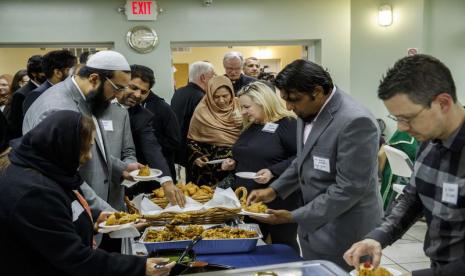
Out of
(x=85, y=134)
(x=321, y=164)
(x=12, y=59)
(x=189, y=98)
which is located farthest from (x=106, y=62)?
(x=12, y=59)

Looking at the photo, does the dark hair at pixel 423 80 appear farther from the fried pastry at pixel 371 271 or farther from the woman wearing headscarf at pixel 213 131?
→ the woman wearing headscarf at pixel 213 131

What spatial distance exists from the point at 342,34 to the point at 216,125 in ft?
8.54

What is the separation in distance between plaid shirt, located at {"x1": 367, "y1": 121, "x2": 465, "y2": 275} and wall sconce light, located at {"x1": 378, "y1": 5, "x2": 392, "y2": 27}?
161 inches

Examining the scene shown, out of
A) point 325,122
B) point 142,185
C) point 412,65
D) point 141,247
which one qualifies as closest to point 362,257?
point 325,122

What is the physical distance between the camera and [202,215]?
1.85m

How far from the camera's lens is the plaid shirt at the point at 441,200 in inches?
43.2

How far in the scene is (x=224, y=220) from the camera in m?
1.91

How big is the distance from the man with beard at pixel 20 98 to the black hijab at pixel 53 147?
6.26ft

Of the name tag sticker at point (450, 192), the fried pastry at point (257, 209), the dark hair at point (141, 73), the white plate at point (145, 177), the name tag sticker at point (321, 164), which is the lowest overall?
the fried pastry at point (257, 209)

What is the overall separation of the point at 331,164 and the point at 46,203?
3.10 feet

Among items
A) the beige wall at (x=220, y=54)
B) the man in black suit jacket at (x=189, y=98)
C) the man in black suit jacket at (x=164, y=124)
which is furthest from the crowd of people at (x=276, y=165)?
the beige wall at (x=220, y=54)

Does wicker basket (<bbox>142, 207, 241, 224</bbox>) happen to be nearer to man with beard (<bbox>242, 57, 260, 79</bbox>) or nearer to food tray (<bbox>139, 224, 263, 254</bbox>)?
food tray (<bbox>139, 224, 263, 254</bbox>)

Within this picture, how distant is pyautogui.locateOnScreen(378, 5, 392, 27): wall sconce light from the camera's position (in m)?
4.91

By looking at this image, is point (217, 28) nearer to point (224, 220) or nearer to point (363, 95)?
point (363, 95)
